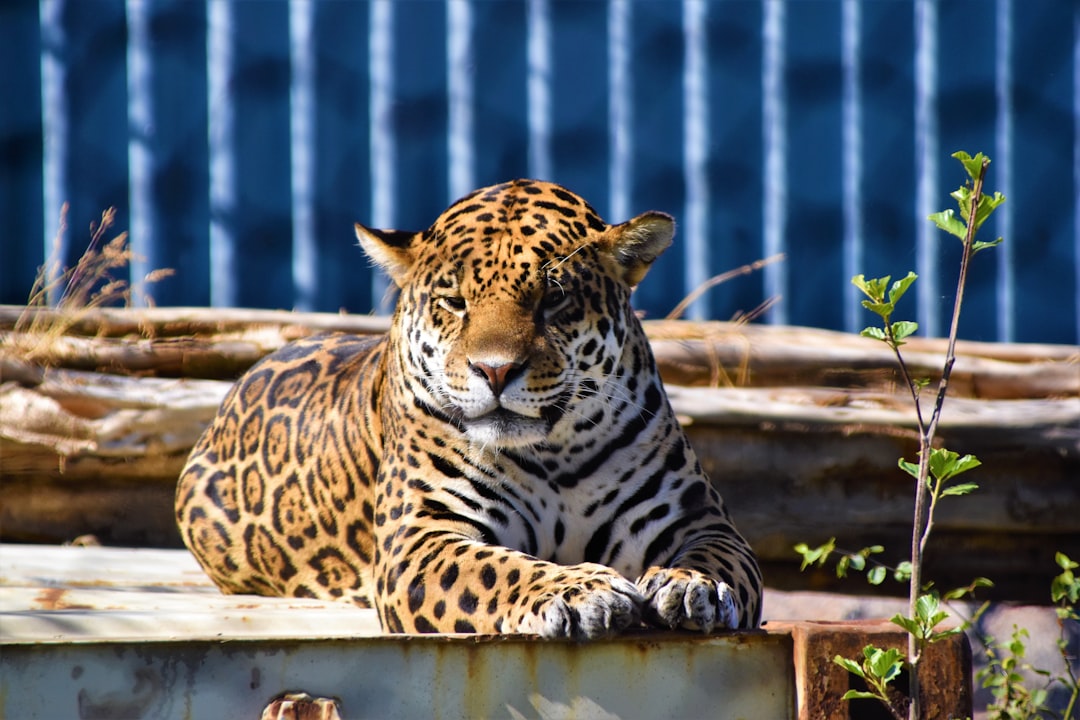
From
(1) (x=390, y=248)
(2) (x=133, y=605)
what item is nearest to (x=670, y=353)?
(1) (x=390, y=248)

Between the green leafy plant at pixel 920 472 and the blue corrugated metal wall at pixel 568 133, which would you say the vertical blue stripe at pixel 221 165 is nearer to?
the blue corrugated metal wall at pixel 568 133

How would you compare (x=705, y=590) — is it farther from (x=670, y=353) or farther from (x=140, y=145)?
(x=140, y=145)

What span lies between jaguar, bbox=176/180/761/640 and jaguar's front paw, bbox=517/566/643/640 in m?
0.08

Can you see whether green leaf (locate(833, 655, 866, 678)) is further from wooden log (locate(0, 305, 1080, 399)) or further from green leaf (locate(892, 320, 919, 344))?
wooden log (locate(0, 305, 1080, 399))

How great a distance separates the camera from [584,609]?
9.57ft

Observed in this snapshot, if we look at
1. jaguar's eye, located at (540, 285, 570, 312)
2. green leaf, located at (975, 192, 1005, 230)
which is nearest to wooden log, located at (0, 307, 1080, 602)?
jaguar's eye, located at (540, 285, 570, 312)

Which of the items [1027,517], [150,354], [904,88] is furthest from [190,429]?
[904,88]

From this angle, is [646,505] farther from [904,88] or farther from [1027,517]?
[904,88]

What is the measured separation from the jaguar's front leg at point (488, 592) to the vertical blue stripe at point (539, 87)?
3.65 m

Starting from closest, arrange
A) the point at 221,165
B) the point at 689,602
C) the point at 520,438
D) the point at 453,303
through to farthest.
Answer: the point at 689,602 → the point at 520,438 → the point at 453,303 → the point at 221,165

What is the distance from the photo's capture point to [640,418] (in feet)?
13.1

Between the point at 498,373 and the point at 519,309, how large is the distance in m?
0.25

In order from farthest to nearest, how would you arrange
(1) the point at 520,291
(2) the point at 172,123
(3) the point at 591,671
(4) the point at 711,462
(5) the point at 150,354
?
(2) the point at 172,123 → (5) the point at 150,354 → (4) the point at 711,462 → (1) the point at 520,291 → (3) the point at 591,671

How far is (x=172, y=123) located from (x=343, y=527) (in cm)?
326
